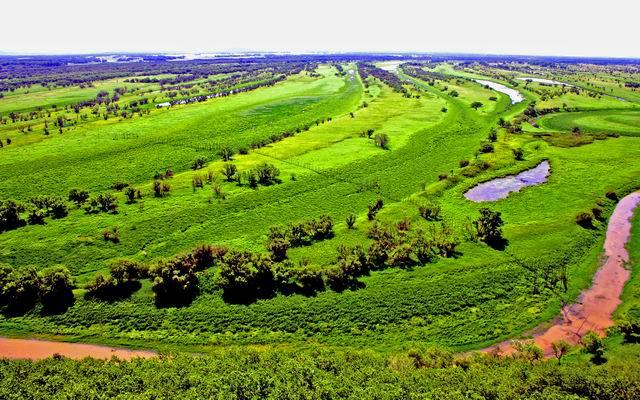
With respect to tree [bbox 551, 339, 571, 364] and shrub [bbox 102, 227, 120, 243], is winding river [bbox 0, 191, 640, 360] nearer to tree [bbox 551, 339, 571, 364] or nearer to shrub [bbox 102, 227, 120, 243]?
tree [bbox 551, 339, 571, 364]

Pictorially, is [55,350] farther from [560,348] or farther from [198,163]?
[198,163]

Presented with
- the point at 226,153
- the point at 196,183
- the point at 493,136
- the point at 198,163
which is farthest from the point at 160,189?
the point at 493,136

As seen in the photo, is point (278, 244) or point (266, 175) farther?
point (266, 175)

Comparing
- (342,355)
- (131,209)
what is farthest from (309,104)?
(342,355)

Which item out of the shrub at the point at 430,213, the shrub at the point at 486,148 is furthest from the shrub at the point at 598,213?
the shrub at the point at 486,148

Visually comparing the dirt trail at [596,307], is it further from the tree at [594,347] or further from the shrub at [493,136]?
the shrub at [493,136]

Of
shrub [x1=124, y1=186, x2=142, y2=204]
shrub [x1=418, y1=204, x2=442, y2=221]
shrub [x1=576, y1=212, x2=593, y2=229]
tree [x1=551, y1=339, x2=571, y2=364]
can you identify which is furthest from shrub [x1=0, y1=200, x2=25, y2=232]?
shrub [x1=576, y1=212, x2=593, y2=229]
